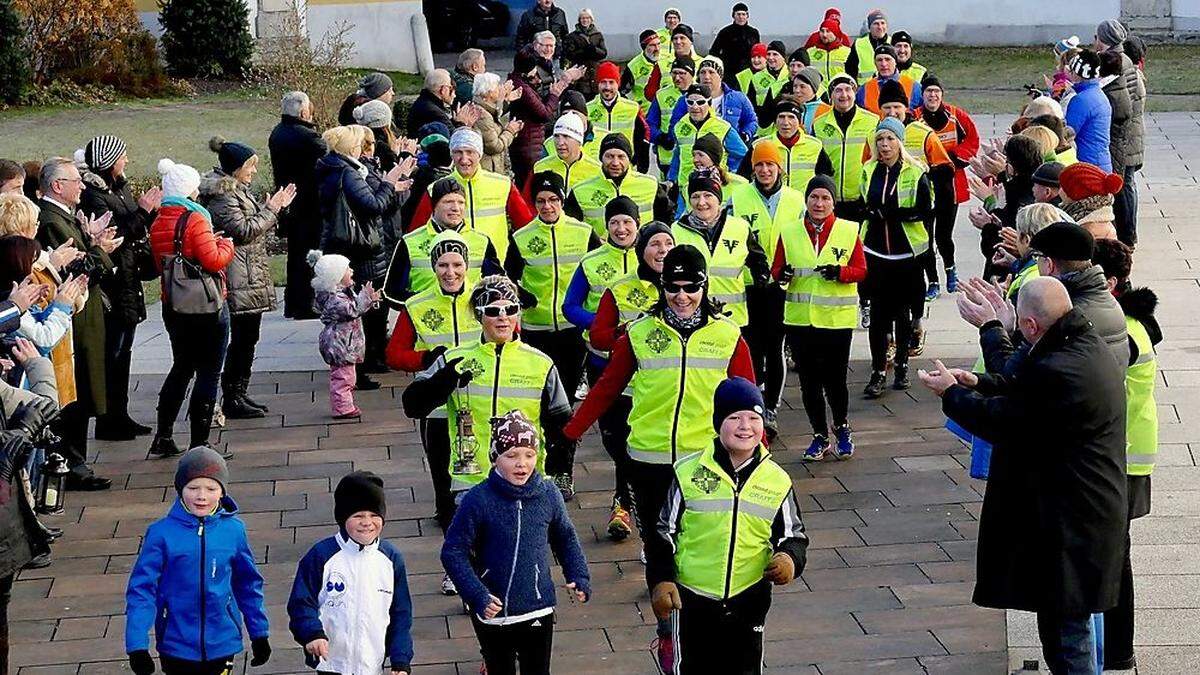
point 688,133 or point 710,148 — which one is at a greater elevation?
point 710,148

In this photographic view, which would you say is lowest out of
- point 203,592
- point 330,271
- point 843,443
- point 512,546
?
point 843,443

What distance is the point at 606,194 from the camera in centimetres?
1281

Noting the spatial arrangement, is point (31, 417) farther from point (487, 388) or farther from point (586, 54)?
point (586, 54)

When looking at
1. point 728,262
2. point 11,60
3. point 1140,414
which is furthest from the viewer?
point 11,60

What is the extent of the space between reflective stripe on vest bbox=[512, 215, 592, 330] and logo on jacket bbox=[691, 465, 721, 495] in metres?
4.31

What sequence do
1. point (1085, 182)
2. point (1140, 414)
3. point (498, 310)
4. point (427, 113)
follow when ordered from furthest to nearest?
point (427, 113), point (1085, 182), point (498, 310), point (1140, 414)

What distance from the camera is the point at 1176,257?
16.3 m

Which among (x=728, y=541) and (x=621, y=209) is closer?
(x=728, y=541)

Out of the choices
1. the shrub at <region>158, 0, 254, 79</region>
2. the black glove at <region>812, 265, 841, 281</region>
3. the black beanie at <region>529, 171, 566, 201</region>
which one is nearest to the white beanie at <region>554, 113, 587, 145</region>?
the black beanie at <region>529, 171, 566, 201</region>

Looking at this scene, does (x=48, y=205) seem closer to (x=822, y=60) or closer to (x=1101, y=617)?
(x=1101, y=617)

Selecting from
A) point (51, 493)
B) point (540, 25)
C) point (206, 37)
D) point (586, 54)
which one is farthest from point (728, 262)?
point (206, 37)

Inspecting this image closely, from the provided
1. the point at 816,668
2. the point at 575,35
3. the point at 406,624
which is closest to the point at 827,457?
the point at 816,668

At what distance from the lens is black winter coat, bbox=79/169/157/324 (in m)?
11.9

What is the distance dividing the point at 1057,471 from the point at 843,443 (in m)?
4.26
